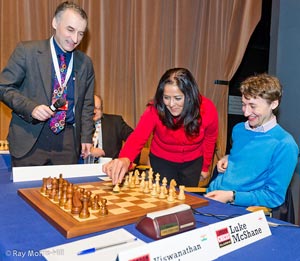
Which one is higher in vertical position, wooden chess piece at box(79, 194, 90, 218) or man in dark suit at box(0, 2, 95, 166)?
man in dark suit at box(0, 2, 95, 166)

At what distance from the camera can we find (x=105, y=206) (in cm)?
120

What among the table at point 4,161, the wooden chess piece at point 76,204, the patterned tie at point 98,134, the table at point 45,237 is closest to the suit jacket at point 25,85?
the table at point 4,161

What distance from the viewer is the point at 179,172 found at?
234 centimetres

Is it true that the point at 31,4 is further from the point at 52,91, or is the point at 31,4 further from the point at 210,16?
the point at 210,16

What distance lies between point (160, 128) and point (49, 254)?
4.68 feet

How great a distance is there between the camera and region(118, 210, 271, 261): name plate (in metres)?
0.82

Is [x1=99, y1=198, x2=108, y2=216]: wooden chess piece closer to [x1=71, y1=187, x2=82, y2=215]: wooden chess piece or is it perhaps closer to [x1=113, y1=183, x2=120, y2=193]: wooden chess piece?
[x1=71, y1=187, x2=82, y2=215]: wooden chess piece

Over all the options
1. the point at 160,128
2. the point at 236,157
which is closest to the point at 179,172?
the point at 160,128

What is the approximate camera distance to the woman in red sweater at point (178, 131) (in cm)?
204

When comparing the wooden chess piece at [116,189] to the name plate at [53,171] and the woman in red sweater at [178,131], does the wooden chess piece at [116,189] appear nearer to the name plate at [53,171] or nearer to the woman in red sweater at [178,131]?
the woman in red sweater at [178,131]

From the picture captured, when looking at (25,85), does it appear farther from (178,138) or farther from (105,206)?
(105,206)

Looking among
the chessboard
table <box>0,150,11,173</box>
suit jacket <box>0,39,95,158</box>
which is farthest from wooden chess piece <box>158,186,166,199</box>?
table <box>0,150,11,173</box>

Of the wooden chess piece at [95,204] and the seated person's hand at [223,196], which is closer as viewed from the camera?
the wooden chess piece at [95,204]

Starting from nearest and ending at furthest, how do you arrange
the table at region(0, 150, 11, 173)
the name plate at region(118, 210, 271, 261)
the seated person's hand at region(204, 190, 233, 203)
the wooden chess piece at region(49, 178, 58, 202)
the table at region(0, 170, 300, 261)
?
the name plate at region(118, 210, 271, 261)
the table at region(0, 170, 300, 261)
the wooden chess piece at region(49, 178, 58, 202)
the seated person's hand at region(204, 190, 233, 203)
the table at region(0, 150, 11, 173)
